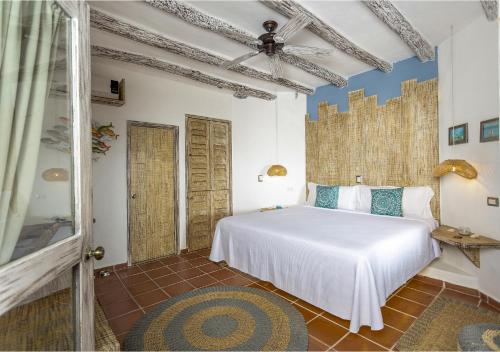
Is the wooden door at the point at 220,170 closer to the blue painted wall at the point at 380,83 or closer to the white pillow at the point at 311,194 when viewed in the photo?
the white pillow at the point at 311,194

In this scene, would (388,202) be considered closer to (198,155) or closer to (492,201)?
(492,201)

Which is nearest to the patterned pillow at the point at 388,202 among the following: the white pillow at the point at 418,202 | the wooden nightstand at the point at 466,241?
the white pillow at the point at 418,202

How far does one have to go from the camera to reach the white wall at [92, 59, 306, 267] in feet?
11.1

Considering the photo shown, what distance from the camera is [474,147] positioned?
271cm

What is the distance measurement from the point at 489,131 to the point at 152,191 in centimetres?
407

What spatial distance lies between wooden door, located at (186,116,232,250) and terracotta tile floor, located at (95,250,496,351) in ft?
1.92

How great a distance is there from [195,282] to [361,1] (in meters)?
3.38

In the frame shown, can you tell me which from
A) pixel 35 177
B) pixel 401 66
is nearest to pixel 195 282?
pixel 35 177

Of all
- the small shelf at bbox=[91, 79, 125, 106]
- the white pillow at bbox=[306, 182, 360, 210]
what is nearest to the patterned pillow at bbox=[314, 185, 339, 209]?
the white pillow at bbox=[306, 182, 360, 210]

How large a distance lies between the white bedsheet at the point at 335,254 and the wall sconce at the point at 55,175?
1961 mm

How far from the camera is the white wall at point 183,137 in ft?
11.1

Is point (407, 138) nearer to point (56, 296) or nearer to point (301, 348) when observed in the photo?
point (301, 348)

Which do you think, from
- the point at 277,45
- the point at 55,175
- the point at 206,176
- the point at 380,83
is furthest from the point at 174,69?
the point at 380,83

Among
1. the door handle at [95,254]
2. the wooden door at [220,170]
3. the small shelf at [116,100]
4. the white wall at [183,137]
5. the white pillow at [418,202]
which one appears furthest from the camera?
the wooden door at [220,170]
